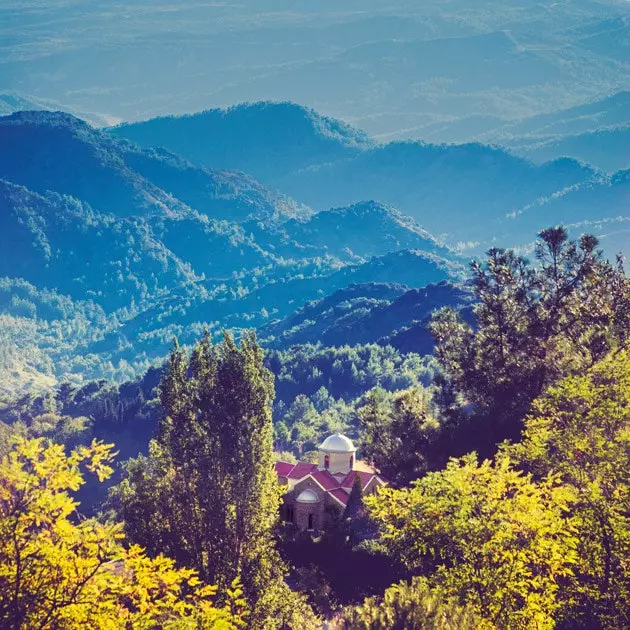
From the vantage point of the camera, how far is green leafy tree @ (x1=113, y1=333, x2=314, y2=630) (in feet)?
113

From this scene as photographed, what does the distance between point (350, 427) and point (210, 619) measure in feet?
402

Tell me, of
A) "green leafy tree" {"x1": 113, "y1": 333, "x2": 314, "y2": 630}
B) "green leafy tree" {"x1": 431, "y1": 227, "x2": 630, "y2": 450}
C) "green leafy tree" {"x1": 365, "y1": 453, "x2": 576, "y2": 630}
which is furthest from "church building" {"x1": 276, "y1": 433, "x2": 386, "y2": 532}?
"green leafy tree" {"x1": 365, "y1": 453, "x2": 576, "y2": 630}

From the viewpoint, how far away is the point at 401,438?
174 ft

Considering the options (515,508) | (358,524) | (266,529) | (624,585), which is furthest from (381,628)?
(358,524)

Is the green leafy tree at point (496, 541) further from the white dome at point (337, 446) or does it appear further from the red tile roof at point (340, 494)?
the white dome at point (337, 446)

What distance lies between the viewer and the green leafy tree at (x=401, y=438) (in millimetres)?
49438

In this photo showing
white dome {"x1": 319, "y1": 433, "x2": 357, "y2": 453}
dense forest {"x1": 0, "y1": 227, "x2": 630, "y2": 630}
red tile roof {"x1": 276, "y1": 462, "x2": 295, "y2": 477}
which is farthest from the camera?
white dome {"x1": 319, "y1": 433, "x2": 357, "y2": 453}

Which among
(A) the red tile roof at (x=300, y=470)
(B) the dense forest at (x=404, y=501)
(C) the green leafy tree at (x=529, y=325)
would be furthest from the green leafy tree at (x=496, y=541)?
(A) the red tile roof at (x=300, y=470)

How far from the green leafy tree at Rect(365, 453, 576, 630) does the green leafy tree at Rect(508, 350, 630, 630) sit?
62cm

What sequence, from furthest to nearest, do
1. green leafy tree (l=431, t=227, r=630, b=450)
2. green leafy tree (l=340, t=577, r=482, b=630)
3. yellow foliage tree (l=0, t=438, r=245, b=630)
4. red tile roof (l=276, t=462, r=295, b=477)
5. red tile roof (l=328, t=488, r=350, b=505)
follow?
1. red tile roof (l=276, t=462, r=295, b=477)
2. red tile roof (l=328, t=488, r=350, b=505)
3. green leafy tree (l=431, t=227, r=630, b=450)
4. green leafy tree (l=340, t=577, r=482, b=630)
5. yellow foliage tree (l=0, t=438, r=245, b=630)

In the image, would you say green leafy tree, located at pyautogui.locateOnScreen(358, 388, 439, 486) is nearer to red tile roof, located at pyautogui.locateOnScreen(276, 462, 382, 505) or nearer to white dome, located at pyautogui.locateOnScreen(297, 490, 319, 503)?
red tile roof, located at pyautogui.locateOnScreen(276, 462, 382, 505)

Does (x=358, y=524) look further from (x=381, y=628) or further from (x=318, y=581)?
(x=381, y=628)

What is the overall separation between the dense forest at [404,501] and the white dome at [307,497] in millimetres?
A: 1408

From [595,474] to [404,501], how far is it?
5.04 m
